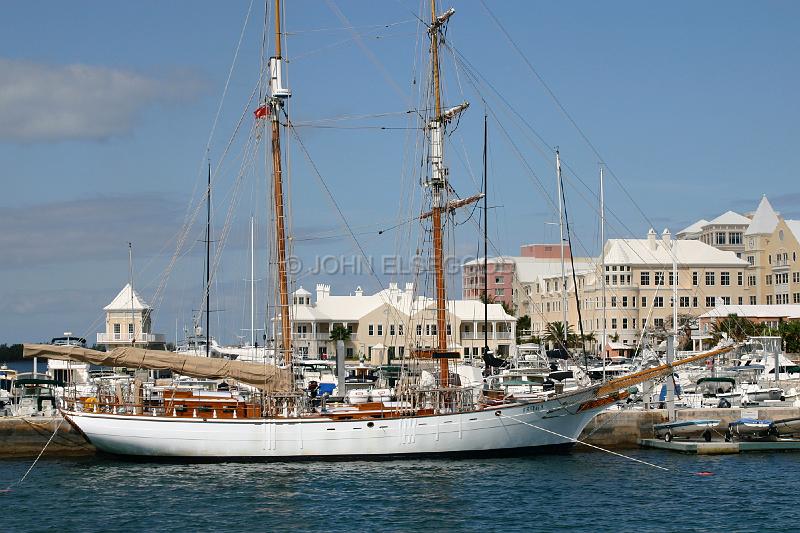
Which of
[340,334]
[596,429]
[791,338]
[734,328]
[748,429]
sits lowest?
[748,429]

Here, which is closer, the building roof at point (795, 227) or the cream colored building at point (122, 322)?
the cream colored building at point (122, 322)

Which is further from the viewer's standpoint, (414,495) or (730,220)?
(730,220)

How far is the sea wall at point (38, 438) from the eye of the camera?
154ft

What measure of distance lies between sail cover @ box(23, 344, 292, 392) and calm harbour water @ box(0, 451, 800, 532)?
12.1ft

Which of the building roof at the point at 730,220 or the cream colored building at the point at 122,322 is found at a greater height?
the building roof at the point at 730,220

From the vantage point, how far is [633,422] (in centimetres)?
4922

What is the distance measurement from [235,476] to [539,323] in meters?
95.1

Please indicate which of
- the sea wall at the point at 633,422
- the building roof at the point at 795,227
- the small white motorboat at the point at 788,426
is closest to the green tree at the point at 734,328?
the building roof at the point at 795,227

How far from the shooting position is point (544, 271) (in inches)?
6117

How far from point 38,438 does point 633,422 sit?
1007 inches

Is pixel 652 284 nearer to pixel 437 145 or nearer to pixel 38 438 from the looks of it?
pixel 437 145

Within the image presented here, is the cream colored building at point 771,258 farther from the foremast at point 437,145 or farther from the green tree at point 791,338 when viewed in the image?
the foremast at point 437,145

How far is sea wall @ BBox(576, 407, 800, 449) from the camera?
160ft

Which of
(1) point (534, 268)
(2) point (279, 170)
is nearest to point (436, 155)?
(2) point (279, 170)
